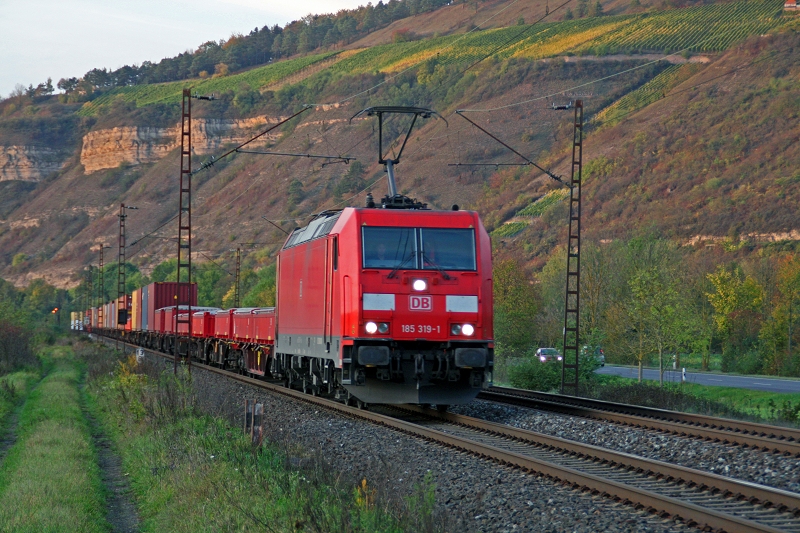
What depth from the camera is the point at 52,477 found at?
41.9 ft

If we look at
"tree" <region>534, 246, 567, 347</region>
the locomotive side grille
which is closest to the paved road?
"tree" <region>534, 246, 567, 347</region>

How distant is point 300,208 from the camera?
348 ft

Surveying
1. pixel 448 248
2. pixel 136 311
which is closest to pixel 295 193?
pixel 136 311

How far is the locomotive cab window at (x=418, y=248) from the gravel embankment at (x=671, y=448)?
304 centimetres

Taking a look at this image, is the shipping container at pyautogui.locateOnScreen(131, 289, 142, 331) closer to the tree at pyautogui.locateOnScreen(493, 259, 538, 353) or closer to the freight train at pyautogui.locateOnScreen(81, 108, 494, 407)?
the tree at pyautogui.locateOnScreen(493, 259, 538, 353)

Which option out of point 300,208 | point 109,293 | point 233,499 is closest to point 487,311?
point 233,499

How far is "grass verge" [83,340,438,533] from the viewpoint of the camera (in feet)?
27.3

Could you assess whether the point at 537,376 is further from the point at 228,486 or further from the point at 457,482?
the point at 228,486

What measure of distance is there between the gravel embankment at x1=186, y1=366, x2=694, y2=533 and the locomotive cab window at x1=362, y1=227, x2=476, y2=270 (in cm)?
291

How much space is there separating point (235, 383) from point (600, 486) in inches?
779

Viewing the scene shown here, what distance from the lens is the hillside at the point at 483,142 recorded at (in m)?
88.8

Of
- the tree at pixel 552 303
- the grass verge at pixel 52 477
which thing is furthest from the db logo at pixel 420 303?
the tree at pixel 552 303

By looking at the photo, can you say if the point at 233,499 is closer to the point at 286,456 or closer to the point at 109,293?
the point at 286,456

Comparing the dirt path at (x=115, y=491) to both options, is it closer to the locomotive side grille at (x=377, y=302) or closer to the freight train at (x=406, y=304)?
the freight train at (x=406, y=304)
